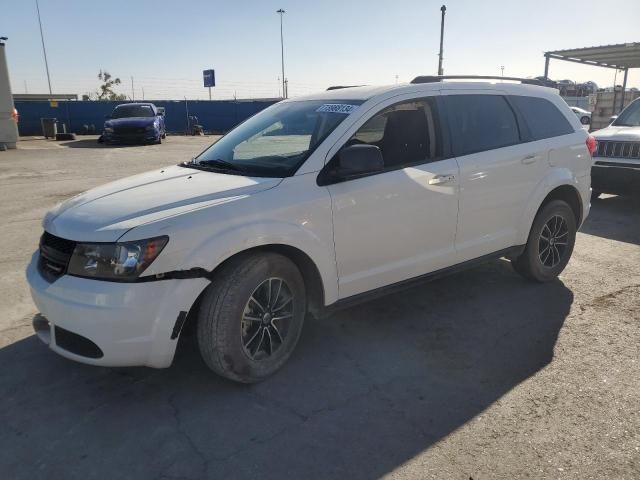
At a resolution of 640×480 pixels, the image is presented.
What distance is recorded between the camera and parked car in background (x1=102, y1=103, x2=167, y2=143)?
2172 cm

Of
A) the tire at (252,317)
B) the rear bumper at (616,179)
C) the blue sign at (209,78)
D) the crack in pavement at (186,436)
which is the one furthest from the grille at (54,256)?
the blue sign at (209,78)

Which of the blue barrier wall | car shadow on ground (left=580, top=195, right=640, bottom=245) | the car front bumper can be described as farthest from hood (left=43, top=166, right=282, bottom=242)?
the blue barrier wall

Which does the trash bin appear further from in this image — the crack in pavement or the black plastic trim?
the black plastic trim

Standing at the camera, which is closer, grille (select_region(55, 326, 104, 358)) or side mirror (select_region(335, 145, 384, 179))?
grille (select_region(55, 326, 104, 358))

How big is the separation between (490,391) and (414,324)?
3.42 feet

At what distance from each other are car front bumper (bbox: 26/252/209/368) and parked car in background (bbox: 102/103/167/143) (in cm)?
2053

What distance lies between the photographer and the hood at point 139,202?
9.37 feet

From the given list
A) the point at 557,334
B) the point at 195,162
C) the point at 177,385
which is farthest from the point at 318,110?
the point at 557,334

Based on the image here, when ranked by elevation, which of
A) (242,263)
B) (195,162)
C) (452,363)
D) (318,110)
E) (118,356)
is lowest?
(452,363)

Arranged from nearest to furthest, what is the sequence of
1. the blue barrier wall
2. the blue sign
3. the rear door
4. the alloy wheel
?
the rear door
the alloy wheel
the blue barrier wall
the blue sign

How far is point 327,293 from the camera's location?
3428 mm

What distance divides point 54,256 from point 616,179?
313 inches

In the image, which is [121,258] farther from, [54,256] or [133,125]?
[133,125]

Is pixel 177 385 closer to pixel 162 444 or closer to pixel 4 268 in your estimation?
pixel 162 444
